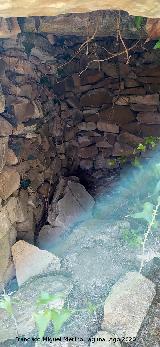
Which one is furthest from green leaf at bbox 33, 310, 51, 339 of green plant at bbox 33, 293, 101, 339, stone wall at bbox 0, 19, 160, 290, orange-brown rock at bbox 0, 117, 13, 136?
orange-brown rock at bbox 0, 117, 13, 136

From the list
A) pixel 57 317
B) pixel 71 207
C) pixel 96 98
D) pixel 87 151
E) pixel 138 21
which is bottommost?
pixel 71 207

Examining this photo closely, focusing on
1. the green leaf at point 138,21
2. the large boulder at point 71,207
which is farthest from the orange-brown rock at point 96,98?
the green leaf at point 138,21

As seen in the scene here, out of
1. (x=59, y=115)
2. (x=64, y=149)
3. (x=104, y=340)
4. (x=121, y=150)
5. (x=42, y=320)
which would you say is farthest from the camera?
(x=121, y=150)

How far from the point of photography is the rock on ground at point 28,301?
6.53ft

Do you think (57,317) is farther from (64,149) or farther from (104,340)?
(64,149)

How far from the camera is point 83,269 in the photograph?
2.33m

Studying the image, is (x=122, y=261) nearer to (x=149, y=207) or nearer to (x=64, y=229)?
(x=149, y=207)

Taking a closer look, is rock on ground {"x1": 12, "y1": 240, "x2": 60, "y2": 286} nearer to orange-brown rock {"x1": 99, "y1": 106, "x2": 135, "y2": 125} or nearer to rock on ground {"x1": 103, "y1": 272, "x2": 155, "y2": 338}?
rock on ground {"x1": 103, "y1": 272, "x2": 155, "y2": 338}

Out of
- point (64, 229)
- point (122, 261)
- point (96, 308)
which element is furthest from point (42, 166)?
point (96, 308)

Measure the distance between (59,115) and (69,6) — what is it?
2913 mm

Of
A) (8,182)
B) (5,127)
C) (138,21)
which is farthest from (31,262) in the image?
(138,21)

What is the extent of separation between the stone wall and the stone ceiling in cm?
127

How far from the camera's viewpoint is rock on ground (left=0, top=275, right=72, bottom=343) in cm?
199

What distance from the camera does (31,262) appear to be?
97.7 inches
